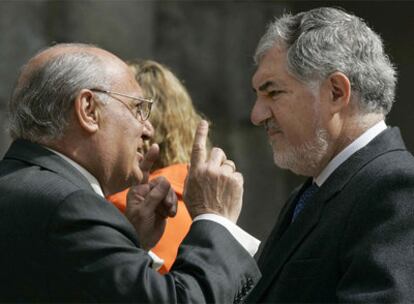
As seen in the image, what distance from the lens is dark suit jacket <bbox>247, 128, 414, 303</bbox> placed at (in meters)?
2.70

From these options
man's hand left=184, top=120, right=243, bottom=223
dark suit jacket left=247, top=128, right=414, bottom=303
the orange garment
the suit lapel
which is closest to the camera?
dark suit jacket left=247, top=128, right=414, bottom=303

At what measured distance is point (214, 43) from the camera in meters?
6.44

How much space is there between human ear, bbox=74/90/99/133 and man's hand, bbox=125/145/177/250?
29cm

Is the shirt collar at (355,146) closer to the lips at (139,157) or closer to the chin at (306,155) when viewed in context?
the chin at (306,155)

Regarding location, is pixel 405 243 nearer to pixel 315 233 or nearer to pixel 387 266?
pixel 387 266

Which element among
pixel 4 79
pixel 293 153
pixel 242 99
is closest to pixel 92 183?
pixel 293 153

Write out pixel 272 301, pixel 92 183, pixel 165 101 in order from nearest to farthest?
pixel 272 301, pixel 92 183, pixel 165 101

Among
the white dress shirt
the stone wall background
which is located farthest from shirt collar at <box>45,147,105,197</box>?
the stone wall background

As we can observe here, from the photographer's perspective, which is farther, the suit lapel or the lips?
the lips

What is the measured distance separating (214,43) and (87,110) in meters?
3.34

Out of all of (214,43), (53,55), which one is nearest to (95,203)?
(53,55)

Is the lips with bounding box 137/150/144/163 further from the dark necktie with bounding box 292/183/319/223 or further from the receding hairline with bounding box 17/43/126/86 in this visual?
the dark necktie with bounding box 292/183/319/223

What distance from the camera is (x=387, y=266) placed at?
2.69 m

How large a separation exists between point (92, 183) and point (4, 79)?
303 centimetres
